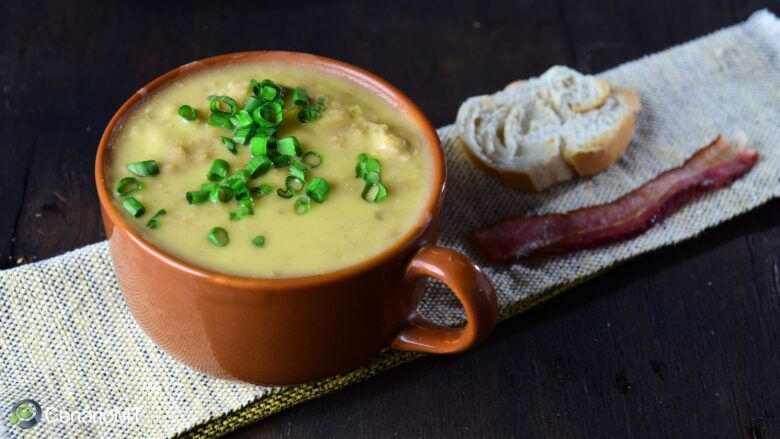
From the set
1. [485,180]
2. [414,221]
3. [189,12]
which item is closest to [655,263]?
[485,180]

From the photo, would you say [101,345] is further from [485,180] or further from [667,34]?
[667,34]

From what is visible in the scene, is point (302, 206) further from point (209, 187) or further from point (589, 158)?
point (589, 158)

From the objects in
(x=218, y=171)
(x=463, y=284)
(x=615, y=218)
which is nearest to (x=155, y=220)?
(x=218, y=171)

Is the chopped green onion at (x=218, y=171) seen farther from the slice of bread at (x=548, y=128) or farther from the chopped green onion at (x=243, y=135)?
the slice of bread at (x=548, y=128)

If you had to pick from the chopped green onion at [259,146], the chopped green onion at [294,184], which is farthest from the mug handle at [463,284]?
the chopped green onion at [259,146]

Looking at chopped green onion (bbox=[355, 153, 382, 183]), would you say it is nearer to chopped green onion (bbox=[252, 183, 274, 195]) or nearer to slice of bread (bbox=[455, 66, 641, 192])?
chopped green onion (bbox=[252, 183, 274, 195])

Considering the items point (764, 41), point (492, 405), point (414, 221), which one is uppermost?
point (414, 221)

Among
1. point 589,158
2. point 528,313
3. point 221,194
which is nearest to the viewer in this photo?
point 221,194
